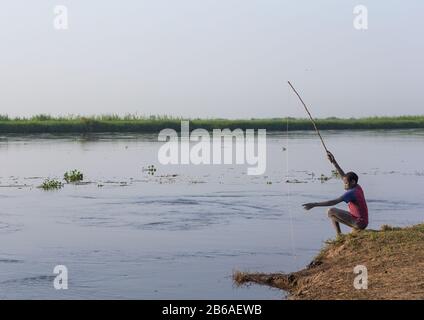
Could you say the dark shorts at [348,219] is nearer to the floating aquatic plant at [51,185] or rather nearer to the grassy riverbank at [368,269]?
the grassy riverbank at [368,269]

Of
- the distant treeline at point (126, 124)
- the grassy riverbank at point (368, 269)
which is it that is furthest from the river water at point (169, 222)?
the distant treeline at point (126, 124)

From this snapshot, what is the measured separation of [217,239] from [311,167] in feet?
43.1

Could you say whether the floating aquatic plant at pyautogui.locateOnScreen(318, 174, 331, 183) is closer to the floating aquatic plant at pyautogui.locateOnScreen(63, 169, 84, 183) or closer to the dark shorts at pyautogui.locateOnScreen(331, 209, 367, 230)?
the floating aquatic plant at pyautogui.locateOnScreen(63, 169, 84, 183)

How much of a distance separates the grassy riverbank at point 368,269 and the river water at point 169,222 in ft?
1.11

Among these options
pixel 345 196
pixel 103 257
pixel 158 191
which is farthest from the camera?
pixel 158 191

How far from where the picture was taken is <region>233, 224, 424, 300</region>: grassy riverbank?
25.9 ft

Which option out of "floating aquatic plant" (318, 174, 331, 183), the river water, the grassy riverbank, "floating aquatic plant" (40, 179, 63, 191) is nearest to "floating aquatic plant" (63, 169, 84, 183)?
the river water

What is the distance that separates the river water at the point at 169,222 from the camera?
9.75m

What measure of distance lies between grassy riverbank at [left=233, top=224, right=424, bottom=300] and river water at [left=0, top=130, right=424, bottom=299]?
1.11 ft
